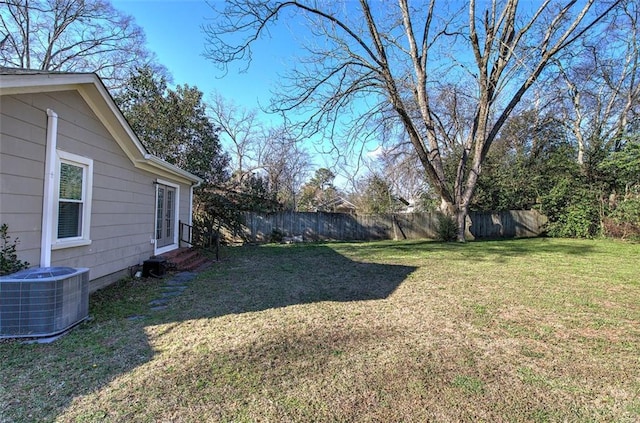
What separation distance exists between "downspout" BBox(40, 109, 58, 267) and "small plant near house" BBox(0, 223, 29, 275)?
36 cm

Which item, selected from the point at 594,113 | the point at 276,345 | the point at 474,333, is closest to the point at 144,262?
the point at 276,345

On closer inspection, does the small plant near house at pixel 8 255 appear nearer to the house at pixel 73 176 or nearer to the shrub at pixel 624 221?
the house at pixel 73 176

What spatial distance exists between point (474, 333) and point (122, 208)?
19.2 feet

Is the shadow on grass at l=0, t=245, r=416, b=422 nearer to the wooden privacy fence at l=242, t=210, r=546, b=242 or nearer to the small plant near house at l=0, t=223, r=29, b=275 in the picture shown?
the small plant near house at l=0, t=223, r=29, b=275

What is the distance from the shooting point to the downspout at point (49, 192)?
3.99 meters

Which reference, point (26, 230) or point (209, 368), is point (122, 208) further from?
point (209, 368)

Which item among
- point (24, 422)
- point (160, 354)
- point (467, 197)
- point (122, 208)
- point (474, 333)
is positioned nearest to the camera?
point (24, 422)

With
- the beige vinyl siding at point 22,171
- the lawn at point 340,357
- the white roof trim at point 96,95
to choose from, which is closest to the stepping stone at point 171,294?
the lawn at point 340,357

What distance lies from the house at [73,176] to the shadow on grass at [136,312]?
2.70 ft

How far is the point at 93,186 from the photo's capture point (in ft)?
16.6

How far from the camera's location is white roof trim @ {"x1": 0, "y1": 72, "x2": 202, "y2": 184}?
3.44 m

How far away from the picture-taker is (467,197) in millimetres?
13477

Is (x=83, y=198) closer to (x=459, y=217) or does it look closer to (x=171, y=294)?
(x=171, y=294)

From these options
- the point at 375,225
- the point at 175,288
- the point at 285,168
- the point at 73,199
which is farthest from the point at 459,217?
the point at 285,168
